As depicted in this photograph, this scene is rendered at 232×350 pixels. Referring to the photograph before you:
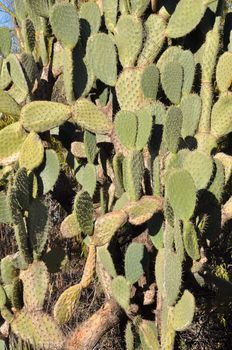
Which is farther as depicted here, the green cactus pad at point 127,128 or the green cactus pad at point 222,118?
the green cactus pad at point 222,118

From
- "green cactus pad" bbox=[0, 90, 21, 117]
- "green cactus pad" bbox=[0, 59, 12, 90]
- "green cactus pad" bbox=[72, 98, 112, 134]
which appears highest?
"green cactus pad" bbox=[0, 59, 12, 90]

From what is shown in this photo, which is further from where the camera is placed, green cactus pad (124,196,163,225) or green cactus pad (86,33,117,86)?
green cactus pad (86,33,117,86)

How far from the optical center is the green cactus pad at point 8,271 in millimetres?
1707

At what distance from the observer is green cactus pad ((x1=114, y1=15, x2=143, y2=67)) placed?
5.34 ft

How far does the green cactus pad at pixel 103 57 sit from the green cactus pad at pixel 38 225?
38 cm

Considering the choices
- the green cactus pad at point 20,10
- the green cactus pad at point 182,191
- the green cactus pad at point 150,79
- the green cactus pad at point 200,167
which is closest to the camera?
the green cactus pad at point 182,191

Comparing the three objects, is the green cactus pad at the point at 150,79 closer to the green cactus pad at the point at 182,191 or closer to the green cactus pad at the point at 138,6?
the green cactus pad at the point at 138,6

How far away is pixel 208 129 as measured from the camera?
1.69 metres

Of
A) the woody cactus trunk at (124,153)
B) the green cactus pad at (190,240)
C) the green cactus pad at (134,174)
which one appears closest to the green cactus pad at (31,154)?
the woody cactus trunk at (124,153)

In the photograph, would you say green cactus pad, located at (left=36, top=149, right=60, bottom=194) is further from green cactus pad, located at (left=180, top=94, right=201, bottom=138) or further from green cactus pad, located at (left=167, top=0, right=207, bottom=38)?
green cactus pad, located at (left=167, top=0, right=207, bottom=38)

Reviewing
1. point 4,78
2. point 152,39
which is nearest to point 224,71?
point 152,39

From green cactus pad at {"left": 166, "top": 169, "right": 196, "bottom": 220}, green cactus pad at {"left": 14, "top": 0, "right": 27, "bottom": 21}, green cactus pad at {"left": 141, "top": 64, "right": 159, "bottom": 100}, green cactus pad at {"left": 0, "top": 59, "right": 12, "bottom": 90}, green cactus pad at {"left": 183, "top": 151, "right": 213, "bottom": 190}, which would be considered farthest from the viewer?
green cactus pad at {"left": 14, "top": 0, "right": 27, "bottom": 21}

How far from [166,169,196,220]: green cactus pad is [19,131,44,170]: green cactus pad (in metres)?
0.39

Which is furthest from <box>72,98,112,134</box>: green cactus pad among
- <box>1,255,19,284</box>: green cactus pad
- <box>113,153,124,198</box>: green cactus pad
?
<box>1,255,19,284</box>: green cactus pad
